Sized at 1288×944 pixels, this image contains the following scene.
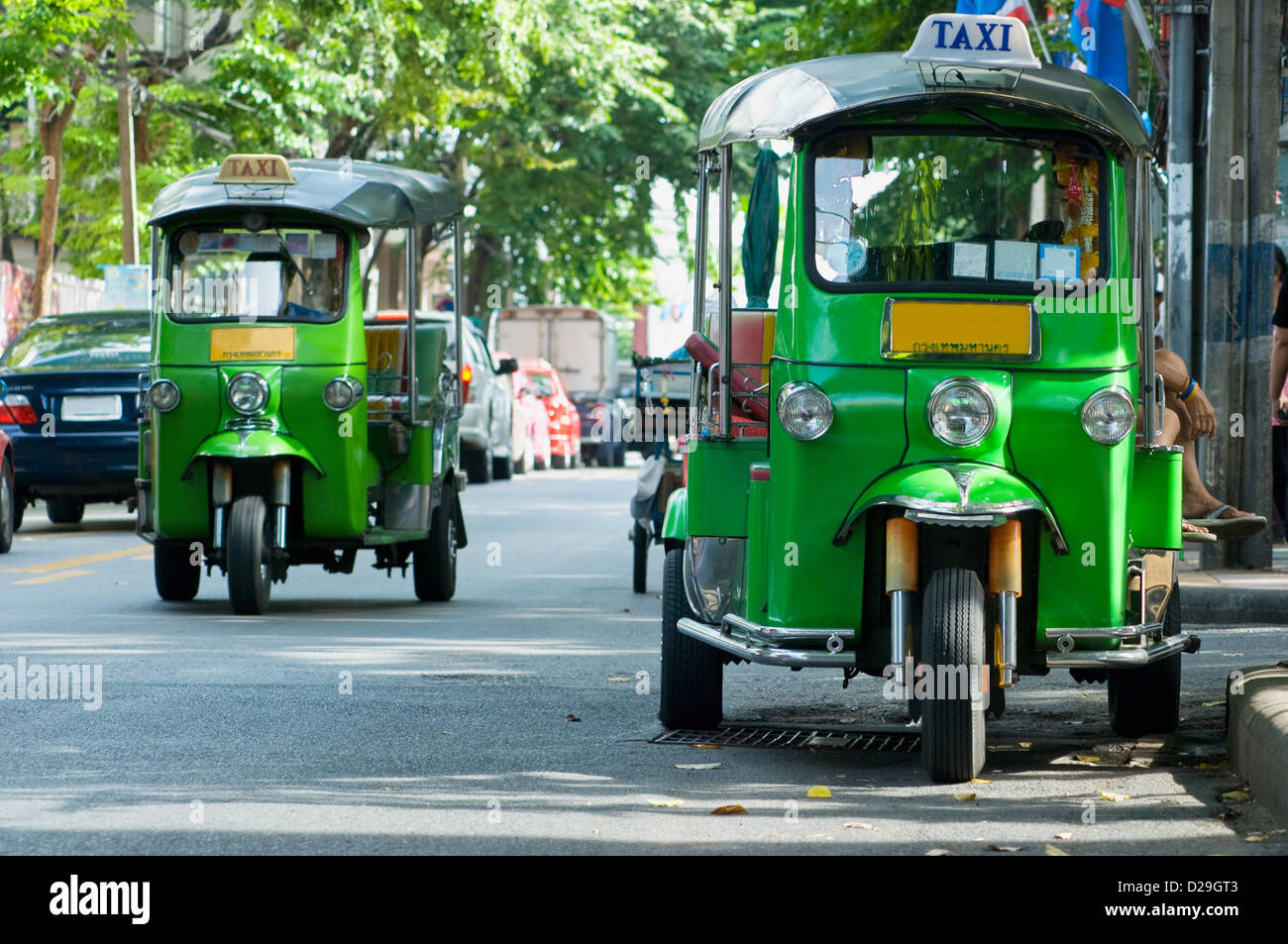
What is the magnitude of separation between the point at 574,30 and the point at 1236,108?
2273 centimetres

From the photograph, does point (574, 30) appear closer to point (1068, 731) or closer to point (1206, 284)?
point (1206, 284)

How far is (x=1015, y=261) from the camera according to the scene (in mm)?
6949

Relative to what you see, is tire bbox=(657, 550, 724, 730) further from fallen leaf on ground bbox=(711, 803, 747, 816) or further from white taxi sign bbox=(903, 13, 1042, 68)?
white taxi sign bbox=(903, 13, 1042, 68)

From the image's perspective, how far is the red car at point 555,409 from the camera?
3475 cm

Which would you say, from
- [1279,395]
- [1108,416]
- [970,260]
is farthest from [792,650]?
[1279,395]

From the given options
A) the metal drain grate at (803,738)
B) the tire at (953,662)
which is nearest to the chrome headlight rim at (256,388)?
the metal drain grate at (803,738)

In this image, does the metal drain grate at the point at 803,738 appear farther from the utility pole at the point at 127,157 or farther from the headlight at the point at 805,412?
the utility pole at the point at 127,157

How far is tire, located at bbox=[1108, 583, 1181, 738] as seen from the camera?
24.4ft

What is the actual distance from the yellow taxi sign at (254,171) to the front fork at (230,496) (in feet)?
5.00

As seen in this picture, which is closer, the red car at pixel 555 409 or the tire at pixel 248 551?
the tire at pixel 248 551

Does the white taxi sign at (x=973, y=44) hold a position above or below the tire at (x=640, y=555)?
above

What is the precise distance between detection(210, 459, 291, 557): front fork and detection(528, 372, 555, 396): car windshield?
2331 cm

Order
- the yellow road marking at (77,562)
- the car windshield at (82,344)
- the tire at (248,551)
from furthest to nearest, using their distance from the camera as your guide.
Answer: the car windshield at (82,344) < the yellow road marking at (77,562) < the tire at (248,551)
